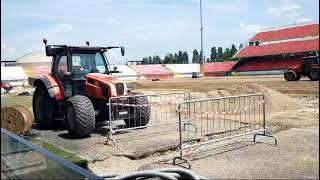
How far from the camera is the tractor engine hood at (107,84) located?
10836mm

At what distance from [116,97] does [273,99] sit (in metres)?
8.67

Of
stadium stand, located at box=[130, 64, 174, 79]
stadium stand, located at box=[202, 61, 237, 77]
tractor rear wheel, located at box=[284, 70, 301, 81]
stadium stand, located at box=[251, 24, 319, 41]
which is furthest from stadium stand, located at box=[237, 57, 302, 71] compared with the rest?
tractor rear wheel, located at box=[284, 70, 301, 81]

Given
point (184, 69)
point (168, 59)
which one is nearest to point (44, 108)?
point (184, 69)

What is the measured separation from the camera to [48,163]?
16.2 feet

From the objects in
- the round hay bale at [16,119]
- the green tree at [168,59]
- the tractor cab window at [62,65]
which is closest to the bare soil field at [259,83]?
the tractor cab window at [62,65]

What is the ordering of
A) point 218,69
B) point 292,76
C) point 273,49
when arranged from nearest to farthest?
1. point 292,76
2. point 273,49
3. point 218,69

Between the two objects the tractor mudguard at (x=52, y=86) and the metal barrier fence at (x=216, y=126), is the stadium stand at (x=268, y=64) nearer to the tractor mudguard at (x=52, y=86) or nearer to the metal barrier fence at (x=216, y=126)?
the metal barrier fence at (x=216, y=126)

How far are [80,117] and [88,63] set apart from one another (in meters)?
2.56

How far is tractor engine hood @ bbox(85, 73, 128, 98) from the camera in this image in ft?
35.6

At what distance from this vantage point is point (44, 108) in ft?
40.2

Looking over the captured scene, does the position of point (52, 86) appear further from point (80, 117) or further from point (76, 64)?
point (80, 117)

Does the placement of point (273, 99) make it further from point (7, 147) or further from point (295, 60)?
point (295, 60)

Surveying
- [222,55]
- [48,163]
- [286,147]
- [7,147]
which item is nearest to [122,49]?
[286,147]

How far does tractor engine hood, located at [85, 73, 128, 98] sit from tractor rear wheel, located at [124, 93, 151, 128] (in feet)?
1.20
